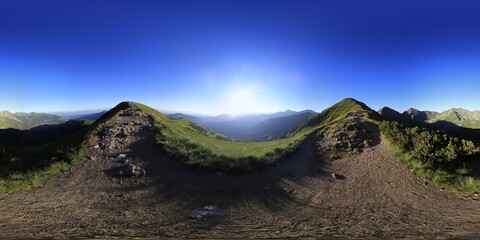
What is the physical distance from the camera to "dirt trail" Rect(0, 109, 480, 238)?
12.6 metres

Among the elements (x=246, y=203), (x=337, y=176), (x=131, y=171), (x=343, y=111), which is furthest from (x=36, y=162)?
(x=343, y=111)

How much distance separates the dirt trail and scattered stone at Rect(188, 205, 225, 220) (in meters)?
0.36

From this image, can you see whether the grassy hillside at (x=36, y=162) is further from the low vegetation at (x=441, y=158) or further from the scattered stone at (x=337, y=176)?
the low vegetation at (x=441, y=158)

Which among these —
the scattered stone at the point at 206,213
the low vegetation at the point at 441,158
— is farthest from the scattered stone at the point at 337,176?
the scattered stone at the point at 206,213

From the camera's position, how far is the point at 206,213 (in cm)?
1470

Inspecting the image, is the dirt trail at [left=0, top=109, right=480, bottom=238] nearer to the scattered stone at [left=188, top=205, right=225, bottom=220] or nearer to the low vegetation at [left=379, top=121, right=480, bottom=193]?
the scattered stone at [left=188, top=205, right=225, bottom=220]

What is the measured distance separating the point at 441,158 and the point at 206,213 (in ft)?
57.6

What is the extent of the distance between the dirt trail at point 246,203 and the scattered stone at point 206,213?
0.36 metres

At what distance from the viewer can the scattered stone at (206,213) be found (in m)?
14.3

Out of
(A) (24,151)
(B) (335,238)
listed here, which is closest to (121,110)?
(A) (24,151)

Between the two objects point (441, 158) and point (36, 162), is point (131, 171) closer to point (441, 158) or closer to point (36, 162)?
point (36, 162)

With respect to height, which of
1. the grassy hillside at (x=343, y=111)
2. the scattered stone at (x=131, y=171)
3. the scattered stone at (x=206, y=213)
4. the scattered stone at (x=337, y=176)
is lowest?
the scattered stone at (x=206, y=213)

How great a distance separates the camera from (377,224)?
1299 cm

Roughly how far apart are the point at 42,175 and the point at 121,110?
2906 cm
